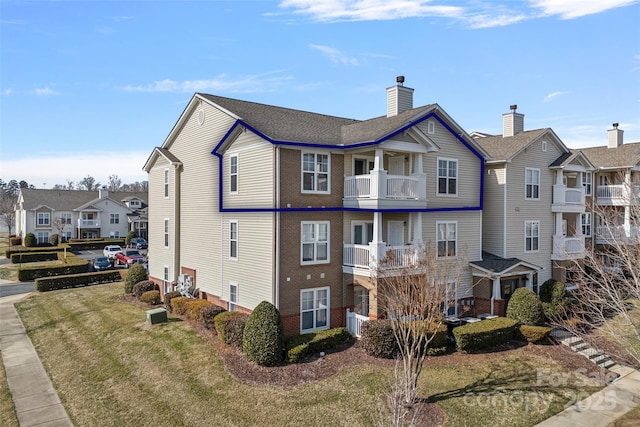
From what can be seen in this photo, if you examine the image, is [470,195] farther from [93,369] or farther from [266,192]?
[93,369]

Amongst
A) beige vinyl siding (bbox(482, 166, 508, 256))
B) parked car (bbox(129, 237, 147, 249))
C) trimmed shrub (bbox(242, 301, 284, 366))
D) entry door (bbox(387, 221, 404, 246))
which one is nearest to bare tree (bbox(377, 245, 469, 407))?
entry door (bbox(387, 221, 404, 246))

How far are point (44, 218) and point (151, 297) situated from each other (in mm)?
47227

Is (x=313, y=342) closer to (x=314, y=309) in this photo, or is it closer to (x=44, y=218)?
(x=314, y=309)

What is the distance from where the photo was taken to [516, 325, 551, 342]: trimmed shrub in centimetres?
1922

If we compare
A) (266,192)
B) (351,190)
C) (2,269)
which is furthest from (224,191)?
(2,269)

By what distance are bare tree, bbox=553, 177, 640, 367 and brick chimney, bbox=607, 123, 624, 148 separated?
16.1m

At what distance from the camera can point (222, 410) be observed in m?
13.4

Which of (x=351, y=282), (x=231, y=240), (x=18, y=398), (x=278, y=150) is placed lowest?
(x=18, y=398)

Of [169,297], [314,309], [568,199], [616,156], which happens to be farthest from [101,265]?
[616,156]

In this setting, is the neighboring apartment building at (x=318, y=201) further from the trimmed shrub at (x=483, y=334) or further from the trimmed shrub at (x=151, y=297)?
the trimmed shrub at (x=483, y=334)

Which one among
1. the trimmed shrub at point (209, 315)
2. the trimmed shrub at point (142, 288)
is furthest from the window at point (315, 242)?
the trimmed shrub at point (142, 288)

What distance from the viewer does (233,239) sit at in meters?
21.5

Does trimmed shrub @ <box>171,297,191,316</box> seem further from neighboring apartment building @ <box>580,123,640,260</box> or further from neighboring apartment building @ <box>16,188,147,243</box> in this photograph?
neighboring apartment building @ <box>16,188,147,243</box>

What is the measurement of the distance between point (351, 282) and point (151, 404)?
9635mm
